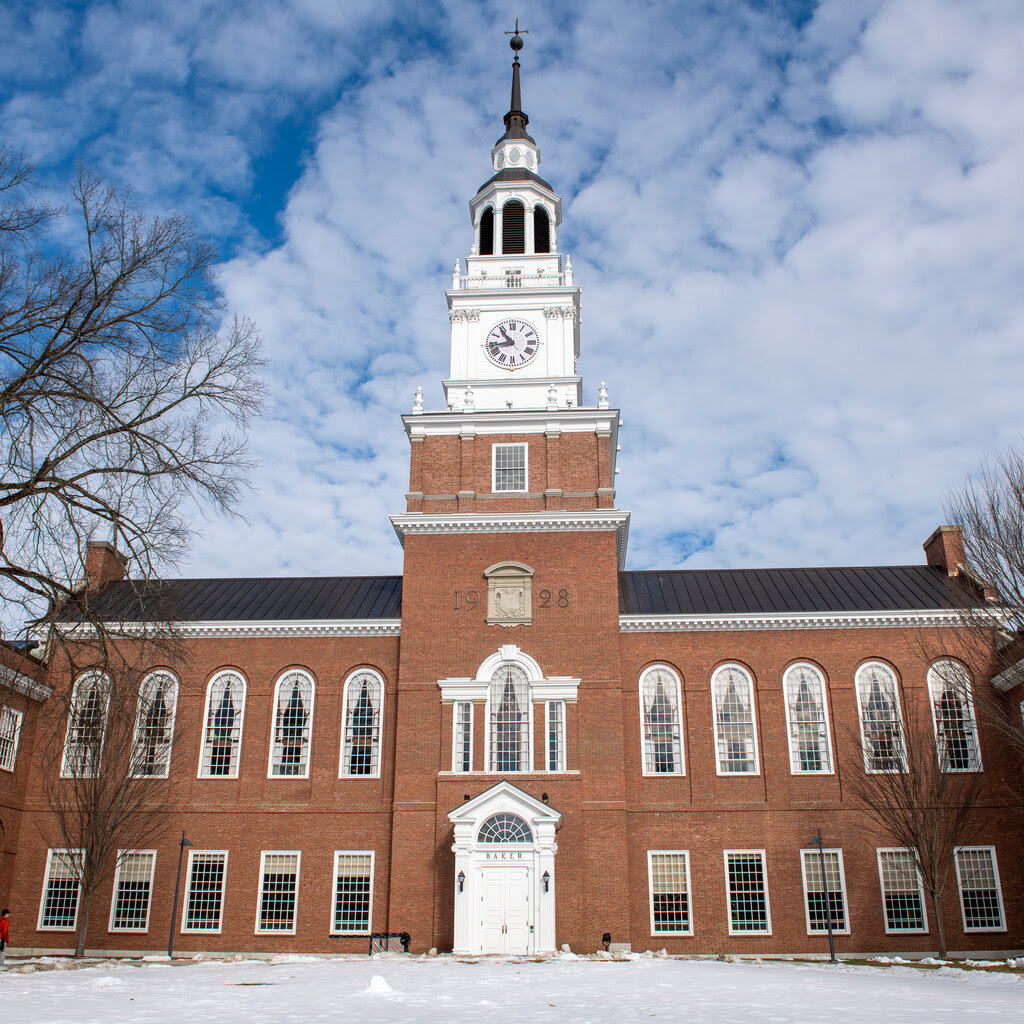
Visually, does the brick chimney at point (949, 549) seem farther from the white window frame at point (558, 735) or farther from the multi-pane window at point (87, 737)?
the multi-pane window at point (87, 737)

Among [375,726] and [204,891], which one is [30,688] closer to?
[204,891]

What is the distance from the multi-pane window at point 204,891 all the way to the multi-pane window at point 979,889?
21.2 m

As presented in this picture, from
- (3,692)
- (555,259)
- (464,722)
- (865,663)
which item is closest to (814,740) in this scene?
(865,663)

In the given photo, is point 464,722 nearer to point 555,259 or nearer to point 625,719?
point 625,719

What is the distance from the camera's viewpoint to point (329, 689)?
31188mm

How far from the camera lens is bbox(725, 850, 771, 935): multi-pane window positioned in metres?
27.9

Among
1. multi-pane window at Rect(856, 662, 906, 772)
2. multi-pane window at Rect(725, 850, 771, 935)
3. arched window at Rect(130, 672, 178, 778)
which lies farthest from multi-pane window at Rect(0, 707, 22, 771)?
multi-pane window at Rect(856, 662, 906, 772)

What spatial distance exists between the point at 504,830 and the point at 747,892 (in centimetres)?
726

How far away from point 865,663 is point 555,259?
17.2 metres

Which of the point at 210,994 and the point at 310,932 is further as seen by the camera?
the point at 310,932

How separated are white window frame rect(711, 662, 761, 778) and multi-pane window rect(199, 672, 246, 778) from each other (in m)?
14.6

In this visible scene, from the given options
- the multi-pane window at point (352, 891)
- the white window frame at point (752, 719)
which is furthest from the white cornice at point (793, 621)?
the multi-pane window at point (352, 891)

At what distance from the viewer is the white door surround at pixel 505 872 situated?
2630 cm

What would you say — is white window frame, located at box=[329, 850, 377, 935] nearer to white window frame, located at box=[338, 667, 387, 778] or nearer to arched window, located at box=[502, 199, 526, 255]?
white window frame, located at box=[338, 667, 387, 778]
